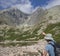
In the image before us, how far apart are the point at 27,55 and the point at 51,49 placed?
3823 cm

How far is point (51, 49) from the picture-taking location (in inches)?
494

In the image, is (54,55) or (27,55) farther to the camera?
(27,55)

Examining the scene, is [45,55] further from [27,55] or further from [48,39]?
[27,55]

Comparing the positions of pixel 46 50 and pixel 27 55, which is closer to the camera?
pixel 46 50

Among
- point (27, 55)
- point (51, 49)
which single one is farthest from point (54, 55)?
point (27, 55)

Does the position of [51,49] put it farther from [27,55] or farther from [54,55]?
[27,55]

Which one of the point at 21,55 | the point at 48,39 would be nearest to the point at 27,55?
the point at 21,55

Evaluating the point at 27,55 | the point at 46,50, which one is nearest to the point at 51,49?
the point at 46,50

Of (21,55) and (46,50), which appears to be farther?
(21,55)

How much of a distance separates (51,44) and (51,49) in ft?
1.30

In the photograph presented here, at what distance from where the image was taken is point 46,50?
1269 cm

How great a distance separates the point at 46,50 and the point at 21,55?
127 ft

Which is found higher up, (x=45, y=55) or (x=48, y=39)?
(x=48, y=39)

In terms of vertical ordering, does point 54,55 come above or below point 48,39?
below
